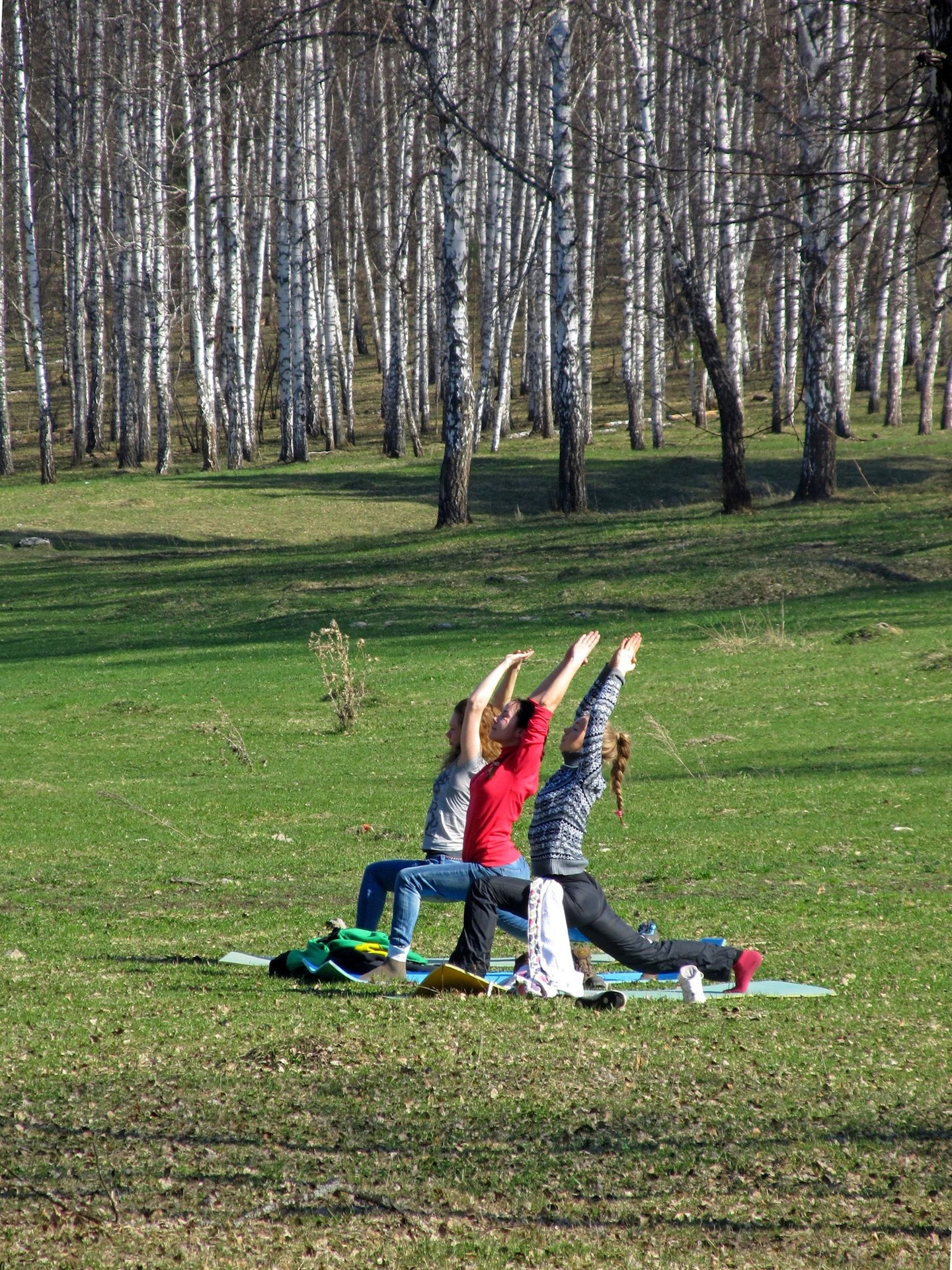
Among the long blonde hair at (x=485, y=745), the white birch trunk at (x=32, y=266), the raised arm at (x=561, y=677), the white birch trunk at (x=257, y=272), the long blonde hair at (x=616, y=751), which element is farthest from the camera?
the white birch trunk at (x=257, y=272)

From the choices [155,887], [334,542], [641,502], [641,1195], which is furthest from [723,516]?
[641,1195]

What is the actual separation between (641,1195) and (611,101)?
47.5m

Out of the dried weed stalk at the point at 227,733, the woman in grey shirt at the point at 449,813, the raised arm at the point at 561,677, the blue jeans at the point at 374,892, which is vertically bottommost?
the dried weed stalk at the point at 227,733

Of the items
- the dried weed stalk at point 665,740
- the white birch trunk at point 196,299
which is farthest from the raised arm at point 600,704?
the white birch trunk at point 196,299

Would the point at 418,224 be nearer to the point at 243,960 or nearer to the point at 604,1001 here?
the point at 243,960

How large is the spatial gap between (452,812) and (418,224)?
4064 cm

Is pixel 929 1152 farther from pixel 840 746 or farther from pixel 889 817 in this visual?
pixel 840 746

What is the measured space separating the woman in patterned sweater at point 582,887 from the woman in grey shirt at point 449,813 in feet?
2.17

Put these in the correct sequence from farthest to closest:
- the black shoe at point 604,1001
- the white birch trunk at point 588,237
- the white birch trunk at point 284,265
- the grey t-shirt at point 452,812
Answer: the white birch trunk at point 284,265, the white birch trunk at point 588,237, the grey t-shirt at point 452,812, the black shoe at point 604,1001

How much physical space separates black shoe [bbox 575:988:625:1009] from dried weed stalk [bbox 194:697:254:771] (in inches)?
354

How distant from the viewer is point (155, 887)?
10000mm

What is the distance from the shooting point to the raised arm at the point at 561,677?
720 cm

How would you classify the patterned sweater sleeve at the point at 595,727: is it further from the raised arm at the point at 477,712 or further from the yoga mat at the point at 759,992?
the yoga mat at the point at 759,992

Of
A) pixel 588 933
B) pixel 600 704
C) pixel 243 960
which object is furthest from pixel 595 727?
pixel 243 960
